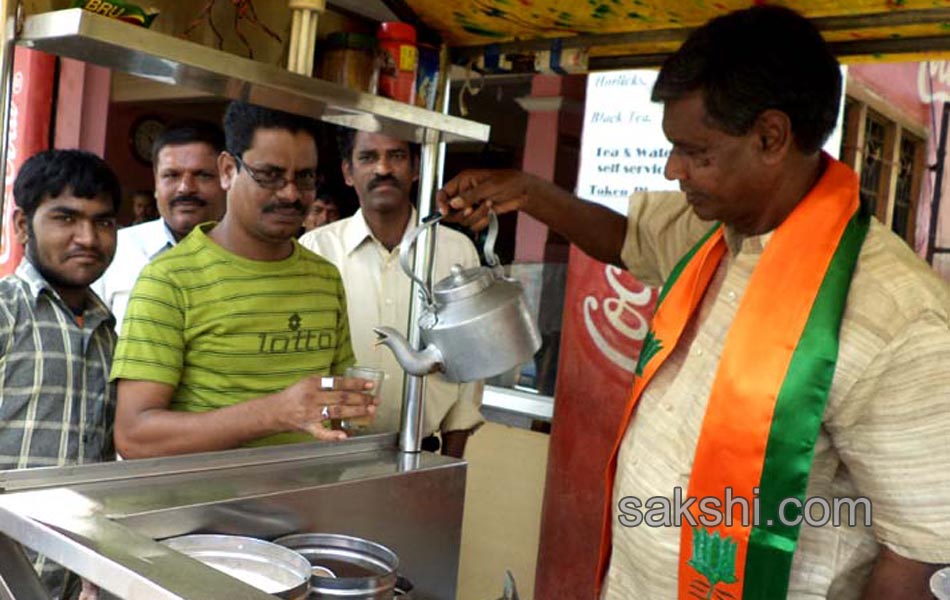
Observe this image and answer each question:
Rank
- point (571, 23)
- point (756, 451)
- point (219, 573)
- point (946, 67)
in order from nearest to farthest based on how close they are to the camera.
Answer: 1. point (219, 573)
2. point (756, 451)
3. point (571, 23)
4. point (946, 67)

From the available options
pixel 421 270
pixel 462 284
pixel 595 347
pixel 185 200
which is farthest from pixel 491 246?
pixel 595 347

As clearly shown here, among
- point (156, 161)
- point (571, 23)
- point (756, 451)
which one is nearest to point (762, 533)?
point (756, 451)

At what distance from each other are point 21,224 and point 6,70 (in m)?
0.63

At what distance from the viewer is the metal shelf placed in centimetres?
112

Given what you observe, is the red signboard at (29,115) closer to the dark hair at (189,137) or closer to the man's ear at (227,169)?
the dark hair at (189,137)

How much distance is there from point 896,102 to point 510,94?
212 centimetres

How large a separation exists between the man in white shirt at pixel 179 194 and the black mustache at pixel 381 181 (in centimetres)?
38

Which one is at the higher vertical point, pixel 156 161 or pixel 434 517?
pixel 156 161

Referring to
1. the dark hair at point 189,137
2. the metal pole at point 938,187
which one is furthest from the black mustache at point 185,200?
the metal pole at point 938,187

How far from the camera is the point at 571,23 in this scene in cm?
182

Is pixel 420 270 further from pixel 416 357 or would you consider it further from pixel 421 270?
pixel 416 357

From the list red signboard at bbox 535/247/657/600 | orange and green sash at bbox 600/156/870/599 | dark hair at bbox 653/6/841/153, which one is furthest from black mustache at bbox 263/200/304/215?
red signboard at bbox 535/247/657/600

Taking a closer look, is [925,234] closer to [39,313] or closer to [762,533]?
[762,533]

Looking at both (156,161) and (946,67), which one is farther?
(946,67)
